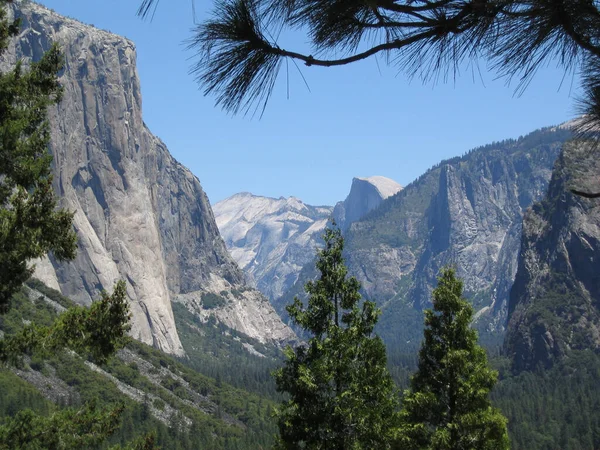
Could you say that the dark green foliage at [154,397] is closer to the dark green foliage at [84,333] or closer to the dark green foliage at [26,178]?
the dark green foliage at [26,178]

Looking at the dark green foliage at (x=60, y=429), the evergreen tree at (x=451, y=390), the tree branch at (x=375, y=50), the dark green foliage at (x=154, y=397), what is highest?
the tree branch at (x=375, y=50)

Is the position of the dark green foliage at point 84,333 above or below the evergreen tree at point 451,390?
below

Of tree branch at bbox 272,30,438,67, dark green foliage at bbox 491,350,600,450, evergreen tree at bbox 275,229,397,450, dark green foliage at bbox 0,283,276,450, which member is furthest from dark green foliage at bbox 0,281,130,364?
dark green foliage at bbox 491,350,600,450

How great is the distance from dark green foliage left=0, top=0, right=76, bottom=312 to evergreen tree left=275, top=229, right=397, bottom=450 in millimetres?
8184

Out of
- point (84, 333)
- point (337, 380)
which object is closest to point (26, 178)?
point (84, 333)

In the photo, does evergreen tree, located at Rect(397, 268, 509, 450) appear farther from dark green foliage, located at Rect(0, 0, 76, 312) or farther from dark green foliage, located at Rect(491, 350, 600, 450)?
dark green foliage, located at Rect(491, 350, 600, 450)

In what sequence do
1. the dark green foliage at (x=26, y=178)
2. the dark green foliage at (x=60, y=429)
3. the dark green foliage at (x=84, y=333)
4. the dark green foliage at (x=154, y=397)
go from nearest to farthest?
1. the dark green foliage at (x=26, y=178)
2. the dark green foliage at (x=84, y=333)
3. the dark green foliage at (x=60, y=429)
4. the dark green foliage at (x=154, y=397)

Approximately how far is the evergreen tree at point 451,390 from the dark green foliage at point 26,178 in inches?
487

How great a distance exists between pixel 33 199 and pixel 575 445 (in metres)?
133

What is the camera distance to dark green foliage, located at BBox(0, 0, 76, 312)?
14836 mm

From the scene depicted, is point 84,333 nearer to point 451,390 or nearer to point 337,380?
point 337,380

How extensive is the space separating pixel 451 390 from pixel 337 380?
4191 mm

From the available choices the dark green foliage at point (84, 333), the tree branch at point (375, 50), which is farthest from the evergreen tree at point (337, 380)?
the tree branch at point (375, 50)

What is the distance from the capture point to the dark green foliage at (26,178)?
14.8 m
